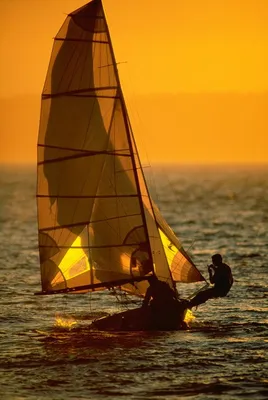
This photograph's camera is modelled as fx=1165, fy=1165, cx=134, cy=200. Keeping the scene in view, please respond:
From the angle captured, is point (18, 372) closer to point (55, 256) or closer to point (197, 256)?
point (55, 256)

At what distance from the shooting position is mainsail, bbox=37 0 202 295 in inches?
1247

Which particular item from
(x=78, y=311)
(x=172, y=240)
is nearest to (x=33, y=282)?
(x=78, y=311)

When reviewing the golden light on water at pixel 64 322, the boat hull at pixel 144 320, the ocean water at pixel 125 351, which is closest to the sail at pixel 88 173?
the boat hull at pixel 144 320

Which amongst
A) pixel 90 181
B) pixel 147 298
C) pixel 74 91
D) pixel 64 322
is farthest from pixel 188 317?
pixel 74 91

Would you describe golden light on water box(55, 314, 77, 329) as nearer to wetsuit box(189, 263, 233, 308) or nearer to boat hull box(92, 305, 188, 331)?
boat hull box(92, 305, 188, 331)

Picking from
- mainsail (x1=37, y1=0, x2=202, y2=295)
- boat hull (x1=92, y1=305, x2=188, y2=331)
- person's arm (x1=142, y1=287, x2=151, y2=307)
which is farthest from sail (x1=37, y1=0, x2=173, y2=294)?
boat hull (x1=92, y1=305, x2=188, y2=331)

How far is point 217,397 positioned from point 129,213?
8.39m

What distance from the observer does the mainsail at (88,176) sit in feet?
104

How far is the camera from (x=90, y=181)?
105ft

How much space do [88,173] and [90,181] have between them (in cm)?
26

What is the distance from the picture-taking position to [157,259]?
32750 mm

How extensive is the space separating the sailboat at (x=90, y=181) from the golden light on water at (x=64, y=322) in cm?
136

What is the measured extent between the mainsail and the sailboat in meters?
0.03

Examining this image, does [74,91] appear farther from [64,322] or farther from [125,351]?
[125,351]
